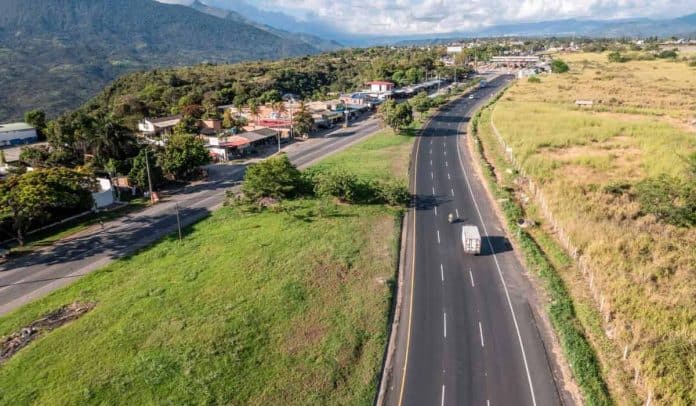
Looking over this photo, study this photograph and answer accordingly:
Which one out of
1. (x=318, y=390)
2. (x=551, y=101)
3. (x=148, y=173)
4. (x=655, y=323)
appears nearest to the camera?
(x=318, y=390)

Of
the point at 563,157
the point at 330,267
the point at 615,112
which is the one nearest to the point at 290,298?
the point at 330,267

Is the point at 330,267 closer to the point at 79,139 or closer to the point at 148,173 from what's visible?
the point at 148,173

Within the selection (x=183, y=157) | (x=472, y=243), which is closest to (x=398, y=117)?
(x=183, y=157)

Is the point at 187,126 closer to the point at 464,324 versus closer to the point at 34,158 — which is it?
the point at 34,158

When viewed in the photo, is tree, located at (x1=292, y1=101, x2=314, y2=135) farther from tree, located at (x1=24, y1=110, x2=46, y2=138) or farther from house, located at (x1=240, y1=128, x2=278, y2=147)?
tree, located at (x1=24, y1=110, x2=46, y2=138)

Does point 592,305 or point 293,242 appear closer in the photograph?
point 592,305

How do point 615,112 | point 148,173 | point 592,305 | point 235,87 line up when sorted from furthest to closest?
1. point 235,87
2. point 615,112
3. point 148,173
4. point 592,305

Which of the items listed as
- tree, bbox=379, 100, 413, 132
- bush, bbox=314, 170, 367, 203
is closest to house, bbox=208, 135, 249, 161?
bush, bbox=314, 170, 367, 203
